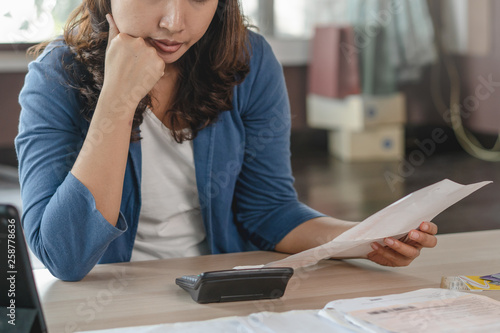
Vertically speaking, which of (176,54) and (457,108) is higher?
(176,54)

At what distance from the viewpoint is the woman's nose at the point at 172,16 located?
95 centimetres

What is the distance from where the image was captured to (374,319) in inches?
26.1

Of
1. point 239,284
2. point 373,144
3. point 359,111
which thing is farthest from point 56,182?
point 373,144

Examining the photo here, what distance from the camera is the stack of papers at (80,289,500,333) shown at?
0.65 meters

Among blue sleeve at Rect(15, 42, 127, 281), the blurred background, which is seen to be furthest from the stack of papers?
the blurred background

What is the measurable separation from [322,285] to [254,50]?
1.69 ft

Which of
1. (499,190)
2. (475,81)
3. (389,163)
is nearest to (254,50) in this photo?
(499,190)

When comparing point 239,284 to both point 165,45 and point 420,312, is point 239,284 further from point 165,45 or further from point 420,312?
point 165,45

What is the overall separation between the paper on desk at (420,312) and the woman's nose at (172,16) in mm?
477

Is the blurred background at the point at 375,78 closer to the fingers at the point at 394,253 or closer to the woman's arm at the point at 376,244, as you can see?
the woman's arm at the point at 376,244

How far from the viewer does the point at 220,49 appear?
113 centimetres

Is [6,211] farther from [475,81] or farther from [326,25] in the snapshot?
[475,81]

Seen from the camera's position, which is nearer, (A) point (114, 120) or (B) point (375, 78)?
(A) point (114, 120)

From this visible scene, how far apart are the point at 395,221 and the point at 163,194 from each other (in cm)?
42
